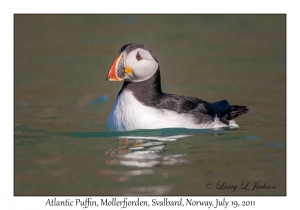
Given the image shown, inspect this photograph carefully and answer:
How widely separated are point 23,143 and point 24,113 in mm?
2605

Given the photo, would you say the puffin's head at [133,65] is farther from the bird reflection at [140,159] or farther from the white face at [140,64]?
the bird reflection at [140,159]

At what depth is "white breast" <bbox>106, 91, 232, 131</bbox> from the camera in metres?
9.73

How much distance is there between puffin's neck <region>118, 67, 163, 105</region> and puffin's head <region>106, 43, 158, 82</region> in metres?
0.07

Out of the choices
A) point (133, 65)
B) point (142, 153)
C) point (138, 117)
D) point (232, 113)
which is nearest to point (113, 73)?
point (133, 65)

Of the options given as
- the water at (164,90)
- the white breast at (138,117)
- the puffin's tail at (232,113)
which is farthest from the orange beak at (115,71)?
the puffin's tail at (232,113)

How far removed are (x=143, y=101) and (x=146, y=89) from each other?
236 millimetres

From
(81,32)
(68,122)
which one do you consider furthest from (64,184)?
(81,32)

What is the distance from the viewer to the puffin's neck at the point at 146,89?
9898mm

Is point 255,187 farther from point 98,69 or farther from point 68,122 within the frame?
point 98,69

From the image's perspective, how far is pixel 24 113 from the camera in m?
12.3

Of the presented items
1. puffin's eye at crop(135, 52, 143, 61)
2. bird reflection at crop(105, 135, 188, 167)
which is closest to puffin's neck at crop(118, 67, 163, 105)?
puffin's eye at crop(135, 52, 143, 61)

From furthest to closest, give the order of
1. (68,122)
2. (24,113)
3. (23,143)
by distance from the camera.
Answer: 1. (24,113)
2. (68,122)
3. (23,143)
